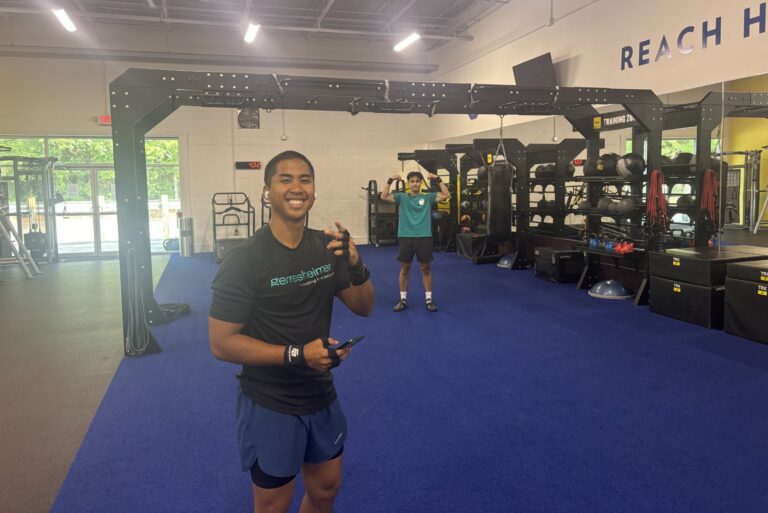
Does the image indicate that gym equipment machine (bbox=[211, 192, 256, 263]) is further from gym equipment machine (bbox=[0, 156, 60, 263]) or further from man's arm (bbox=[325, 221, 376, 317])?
man's arm (bbox=[325, 221, 376, 317])

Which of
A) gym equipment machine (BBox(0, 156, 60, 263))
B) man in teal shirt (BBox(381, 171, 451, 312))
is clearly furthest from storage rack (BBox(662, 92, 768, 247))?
gym equipment machine (BBox(0, 156, 60, 263))

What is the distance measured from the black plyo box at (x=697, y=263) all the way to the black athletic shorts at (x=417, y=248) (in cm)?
238

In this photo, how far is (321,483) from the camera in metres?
1.62

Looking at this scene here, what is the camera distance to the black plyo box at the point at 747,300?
4637mm

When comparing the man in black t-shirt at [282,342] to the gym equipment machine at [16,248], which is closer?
the man in black t-shirt at [282,342]

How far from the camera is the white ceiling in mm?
9531

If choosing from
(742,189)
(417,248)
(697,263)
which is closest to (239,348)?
(417,248)

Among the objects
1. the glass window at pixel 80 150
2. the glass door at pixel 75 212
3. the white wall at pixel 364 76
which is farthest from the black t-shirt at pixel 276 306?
the glass door at pixel 75 212

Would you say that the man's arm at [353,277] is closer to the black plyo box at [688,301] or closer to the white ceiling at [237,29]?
the black plyo box at [688,301]

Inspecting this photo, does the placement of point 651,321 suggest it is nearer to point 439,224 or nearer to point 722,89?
point 722,89

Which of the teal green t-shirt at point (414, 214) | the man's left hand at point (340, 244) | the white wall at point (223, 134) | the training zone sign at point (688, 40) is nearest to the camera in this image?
the man's left hand at point (340, 244)

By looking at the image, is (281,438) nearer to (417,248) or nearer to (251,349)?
(251,349)

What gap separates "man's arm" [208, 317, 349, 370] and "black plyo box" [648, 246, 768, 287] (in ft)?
15.9

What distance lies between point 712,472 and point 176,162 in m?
11.2
